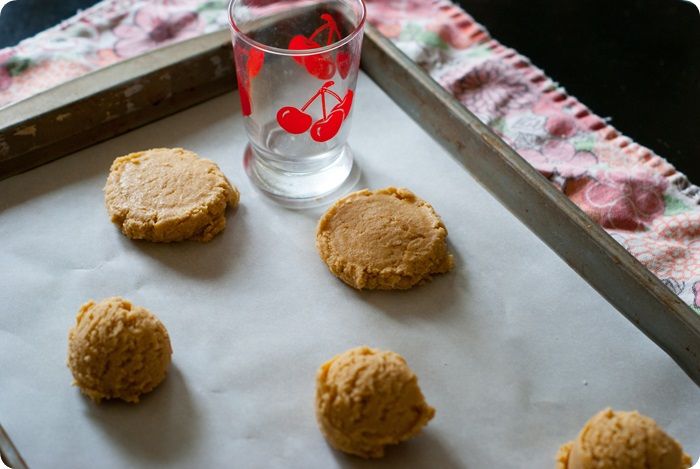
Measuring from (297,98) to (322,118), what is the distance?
0.08 metres

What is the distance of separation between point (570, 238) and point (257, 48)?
1.68 ft

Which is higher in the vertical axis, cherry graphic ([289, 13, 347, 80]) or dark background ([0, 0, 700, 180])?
cherry graphic ([289, 13, 347, 80])

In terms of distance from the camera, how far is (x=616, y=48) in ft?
5.20

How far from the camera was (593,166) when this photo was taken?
51.9 inches

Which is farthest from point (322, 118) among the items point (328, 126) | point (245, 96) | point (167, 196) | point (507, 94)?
point (507, 94)

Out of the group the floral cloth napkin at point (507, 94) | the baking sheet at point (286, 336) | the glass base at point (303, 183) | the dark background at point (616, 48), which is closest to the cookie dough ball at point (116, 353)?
the baking sheet at point (286, 336)

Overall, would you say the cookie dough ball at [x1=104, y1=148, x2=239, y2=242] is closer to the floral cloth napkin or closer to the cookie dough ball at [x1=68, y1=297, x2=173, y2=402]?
the cookie dough ball at [x1=68, y1=297, x2=173, y2=402]

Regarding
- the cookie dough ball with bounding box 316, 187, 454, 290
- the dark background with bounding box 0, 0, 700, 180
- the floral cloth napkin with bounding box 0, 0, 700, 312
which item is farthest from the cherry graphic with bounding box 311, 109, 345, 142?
the dark background with bounding box 0, 0, 700, 180

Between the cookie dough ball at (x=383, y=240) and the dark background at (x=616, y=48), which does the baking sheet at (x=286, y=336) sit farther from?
the dark background at (x=616, y=48)

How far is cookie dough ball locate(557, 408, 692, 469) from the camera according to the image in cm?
86

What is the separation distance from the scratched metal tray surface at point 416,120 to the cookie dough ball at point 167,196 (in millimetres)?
110

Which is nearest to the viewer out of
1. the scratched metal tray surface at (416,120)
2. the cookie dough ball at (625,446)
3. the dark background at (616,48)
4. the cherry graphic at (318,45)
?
the cookie dough ball at (625,446)

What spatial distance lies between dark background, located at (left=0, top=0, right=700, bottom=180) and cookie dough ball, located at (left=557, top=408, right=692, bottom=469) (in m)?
0.61

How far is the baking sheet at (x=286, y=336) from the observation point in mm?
944
